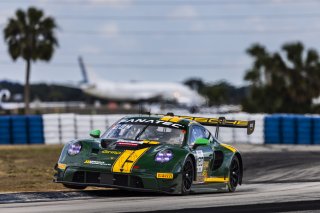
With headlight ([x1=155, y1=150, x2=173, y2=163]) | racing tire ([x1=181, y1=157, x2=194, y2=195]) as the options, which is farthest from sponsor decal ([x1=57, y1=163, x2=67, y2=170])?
racing tire ([x1=181, y1=157, x2=194, y2=195])

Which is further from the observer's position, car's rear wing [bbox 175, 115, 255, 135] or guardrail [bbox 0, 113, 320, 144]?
guardrail [bbox 0, 113, 320, 144]

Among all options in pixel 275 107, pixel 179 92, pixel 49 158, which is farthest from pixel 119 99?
pixel 49 158

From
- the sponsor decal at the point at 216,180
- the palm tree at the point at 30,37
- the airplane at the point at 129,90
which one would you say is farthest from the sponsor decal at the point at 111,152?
the airplane at the point at 129,90

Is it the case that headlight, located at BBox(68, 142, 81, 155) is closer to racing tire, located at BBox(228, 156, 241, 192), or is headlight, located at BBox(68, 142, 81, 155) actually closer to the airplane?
racing tire, located at BBox(228, 156, 241, 192)

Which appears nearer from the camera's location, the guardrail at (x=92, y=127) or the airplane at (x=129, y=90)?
the guardrail at (x=92, y=127)

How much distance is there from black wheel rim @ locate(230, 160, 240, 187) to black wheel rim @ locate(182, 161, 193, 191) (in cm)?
160

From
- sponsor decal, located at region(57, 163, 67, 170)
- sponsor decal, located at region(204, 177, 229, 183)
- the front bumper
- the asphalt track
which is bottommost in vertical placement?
the asphalt track

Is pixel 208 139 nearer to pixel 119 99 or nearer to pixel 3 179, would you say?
pixel 3 179

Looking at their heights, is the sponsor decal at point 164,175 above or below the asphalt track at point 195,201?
above

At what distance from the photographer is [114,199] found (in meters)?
10.9

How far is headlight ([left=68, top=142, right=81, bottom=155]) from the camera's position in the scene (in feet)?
37.9

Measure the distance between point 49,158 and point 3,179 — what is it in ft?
21.6

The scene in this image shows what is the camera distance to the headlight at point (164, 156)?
11.2 meters

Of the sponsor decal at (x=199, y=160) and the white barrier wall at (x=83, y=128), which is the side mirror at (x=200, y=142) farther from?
the white barrier wall at (x=83, y=128)
